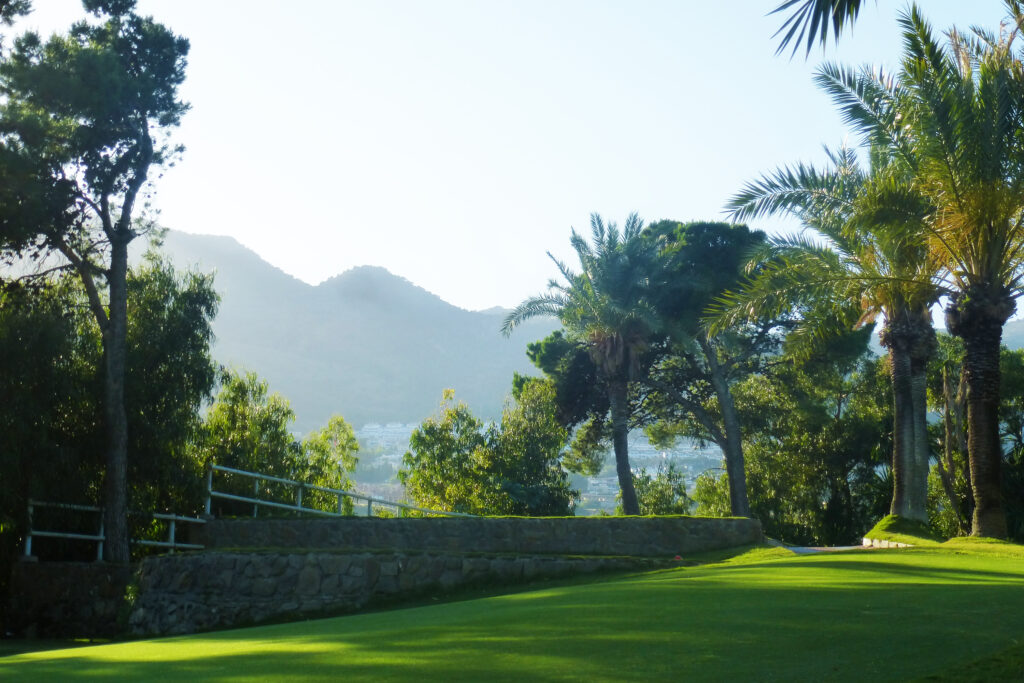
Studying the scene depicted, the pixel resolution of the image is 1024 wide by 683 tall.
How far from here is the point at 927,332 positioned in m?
25.1

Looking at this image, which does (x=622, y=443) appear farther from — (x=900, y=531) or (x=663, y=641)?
(x=663, y=641)

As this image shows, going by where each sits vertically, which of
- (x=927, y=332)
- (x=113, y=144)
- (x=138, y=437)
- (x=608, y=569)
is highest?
(x=113, y=144)

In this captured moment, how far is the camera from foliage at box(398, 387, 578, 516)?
128 ft

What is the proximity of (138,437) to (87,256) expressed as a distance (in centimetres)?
438

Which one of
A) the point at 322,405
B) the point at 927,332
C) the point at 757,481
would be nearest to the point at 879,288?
the point at 927,332

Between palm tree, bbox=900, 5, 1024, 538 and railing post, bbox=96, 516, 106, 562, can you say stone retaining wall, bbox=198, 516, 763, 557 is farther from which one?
palm tree, bbox=900, 5, 1024, 538

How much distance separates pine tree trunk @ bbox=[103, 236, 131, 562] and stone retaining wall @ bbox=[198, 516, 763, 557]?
171 centimetres

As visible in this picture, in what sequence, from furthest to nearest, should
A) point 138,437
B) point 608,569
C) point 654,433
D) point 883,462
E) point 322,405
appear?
point 322,405 < point 654,433 < point 883,462 < point 138,437 < point 608,569

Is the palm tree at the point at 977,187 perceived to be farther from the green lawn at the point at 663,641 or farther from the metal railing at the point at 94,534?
the metal railing at the point at 94,534

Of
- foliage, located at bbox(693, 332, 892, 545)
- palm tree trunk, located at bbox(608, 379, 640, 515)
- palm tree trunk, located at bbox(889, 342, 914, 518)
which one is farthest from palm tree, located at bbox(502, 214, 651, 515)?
palm tree trunk, located at bbox(889, 342, 914, 518)

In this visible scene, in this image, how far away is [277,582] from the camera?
61.2ft

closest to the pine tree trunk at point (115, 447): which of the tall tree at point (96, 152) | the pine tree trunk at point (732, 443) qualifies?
the tall tree at point (96, 152)

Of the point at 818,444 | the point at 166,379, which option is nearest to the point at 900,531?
the point at 166,379

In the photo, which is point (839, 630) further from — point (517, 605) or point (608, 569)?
point (608, 569)
